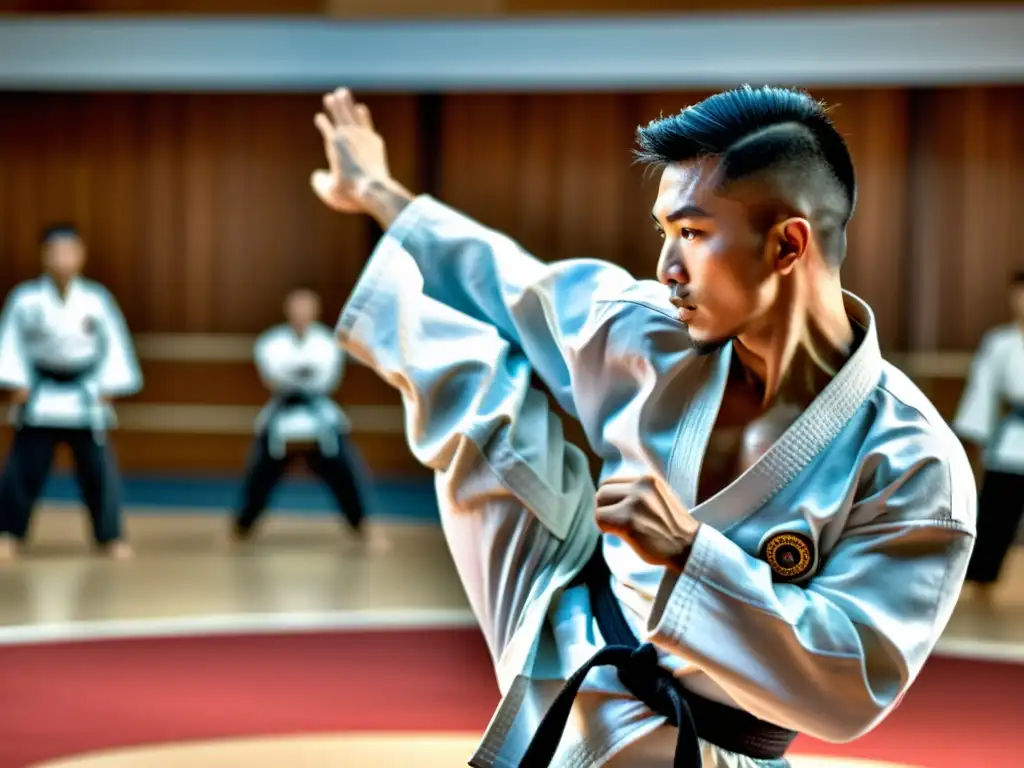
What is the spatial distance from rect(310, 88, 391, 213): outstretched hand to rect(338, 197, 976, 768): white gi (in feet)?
0.36

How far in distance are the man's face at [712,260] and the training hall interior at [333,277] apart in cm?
172

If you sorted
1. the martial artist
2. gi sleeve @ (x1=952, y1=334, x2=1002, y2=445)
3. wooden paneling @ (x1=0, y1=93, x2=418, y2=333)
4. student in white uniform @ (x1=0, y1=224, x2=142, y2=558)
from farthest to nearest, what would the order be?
wooden paneling @ (x1=0, y1=93, x2=418, y2=333)
the martial artist
student in white uniform @ (x1=0, y1=224, x2=142, y2=558)
gi sleeve @ (x1=952, y1=334, x2=1002, y2=445)

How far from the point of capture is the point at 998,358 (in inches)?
232

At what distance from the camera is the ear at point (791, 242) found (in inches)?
58.4

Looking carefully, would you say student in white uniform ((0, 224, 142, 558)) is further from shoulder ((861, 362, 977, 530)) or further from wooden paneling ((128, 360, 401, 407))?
shoulder ((861, 362, 977, 530))

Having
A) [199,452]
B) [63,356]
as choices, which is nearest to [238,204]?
[199,452]

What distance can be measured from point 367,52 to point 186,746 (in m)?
5.93

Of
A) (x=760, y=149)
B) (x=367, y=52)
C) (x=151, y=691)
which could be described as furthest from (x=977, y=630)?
(x=367, y=52)

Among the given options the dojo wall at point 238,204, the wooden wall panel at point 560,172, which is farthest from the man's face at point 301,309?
the wooden wall panel at point 560,172

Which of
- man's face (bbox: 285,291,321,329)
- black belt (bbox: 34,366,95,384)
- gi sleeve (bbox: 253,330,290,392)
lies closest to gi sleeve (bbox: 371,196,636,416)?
black belt (bbox: 34,366,95,384)

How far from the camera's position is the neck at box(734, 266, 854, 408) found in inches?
60.8

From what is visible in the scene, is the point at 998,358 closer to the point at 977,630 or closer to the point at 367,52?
the point at 977,630

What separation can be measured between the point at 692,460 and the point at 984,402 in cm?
470

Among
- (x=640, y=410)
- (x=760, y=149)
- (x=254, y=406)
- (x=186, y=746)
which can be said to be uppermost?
(x=760, y=149)
